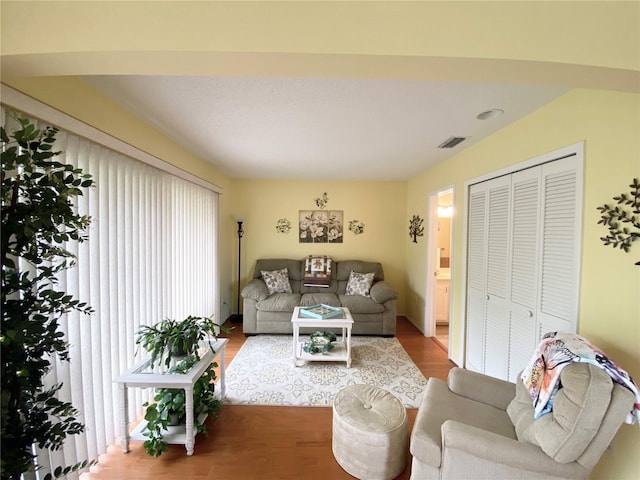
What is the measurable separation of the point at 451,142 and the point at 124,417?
11.2 ft

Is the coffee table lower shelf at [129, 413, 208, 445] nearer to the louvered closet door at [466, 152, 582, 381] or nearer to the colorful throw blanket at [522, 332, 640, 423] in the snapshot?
the colorful throw blanket at [522, 332, 640, 423]

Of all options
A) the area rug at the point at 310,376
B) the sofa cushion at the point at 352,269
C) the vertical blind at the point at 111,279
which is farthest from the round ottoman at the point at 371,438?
the sofa cushion at the point at 352,269

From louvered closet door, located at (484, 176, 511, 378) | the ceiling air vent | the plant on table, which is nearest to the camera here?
louvered closet door, located at (484, 176, 511, 378)

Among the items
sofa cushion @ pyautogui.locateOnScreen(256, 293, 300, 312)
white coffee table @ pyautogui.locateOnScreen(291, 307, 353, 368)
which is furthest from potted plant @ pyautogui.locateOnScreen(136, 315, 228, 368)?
sofa cushion @ pyautogui.locateOnScreen(256, 293, 300, 312)

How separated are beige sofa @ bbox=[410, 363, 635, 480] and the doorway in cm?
188

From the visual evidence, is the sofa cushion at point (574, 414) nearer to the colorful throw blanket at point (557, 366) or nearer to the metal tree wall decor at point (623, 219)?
the colorful throw blanket at point (557, 366)

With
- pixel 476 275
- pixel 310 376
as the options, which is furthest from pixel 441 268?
pixel 310 376

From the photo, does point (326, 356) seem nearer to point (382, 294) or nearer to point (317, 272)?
point (382, 294)

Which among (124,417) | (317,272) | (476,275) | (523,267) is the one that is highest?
(523,267)

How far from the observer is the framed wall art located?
4.58 m

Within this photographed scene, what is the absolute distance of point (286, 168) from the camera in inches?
144

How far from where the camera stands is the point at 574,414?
1.09 m

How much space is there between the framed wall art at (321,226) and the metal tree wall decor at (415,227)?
117 cm

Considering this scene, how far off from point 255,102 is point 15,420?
192 centimetres
